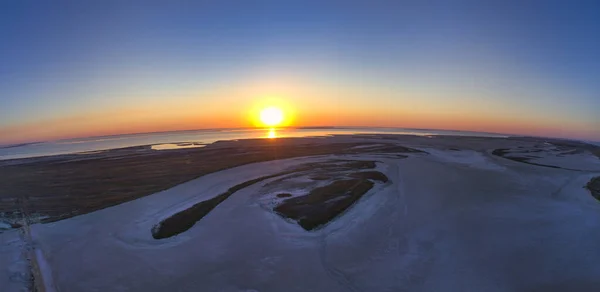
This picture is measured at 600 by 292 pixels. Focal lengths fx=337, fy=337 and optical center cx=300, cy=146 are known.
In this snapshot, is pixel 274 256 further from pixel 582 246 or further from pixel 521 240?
pixel 582 246

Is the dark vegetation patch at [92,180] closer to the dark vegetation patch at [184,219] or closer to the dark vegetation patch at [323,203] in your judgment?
the dark vegetation patch at [184,219]

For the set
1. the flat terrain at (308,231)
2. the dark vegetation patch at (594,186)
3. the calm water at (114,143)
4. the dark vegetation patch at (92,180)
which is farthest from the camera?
the calm water at (114,143)

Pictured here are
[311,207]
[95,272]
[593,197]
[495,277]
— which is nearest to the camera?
[495,277]

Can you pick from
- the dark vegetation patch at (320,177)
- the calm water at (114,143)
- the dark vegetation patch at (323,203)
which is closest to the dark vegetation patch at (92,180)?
the dark vegetation patch at (320,177)

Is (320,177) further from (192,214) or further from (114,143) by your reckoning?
(114,143)

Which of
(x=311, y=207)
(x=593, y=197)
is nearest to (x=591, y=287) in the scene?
(x=311, y=207)

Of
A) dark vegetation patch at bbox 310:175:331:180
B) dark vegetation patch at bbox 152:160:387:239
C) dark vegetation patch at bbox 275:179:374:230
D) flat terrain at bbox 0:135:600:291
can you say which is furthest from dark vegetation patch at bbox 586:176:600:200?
dark vegetation patch at bbox 310:175:331:180

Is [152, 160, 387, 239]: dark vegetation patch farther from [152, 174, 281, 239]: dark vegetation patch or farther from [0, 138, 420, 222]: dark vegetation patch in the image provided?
[0, 138, 420, 222]: dark vegetation patch
